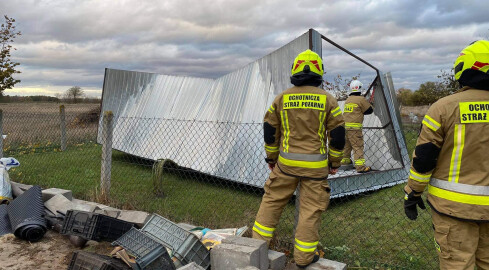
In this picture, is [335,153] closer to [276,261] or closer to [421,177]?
[421,177]

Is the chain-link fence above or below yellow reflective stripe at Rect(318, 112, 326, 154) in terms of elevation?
below

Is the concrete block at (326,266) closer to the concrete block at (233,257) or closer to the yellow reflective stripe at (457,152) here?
the concrete block at (233,257)

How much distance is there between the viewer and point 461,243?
2404 mm

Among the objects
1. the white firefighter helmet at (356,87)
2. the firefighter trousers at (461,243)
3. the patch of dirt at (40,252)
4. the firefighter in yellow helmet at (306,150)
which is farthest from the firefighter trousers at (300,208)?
the white firefighter helmet at (356,87)

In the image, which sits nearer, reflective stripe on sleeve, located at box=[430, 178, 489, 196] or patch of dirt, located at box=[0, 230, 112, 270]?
reflective stripe on sleeve, located at box=[430, 178, 489, 196]

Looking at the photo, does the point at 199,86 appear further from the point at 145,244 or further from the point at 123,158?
the point at 145,244

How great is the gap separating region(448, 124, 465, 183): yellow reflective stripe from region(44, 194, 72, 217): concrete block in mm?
4252

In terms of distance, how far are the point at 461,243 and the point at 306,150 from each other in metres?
1.34

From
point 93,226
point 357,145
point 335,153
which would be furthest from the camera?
point 357,145

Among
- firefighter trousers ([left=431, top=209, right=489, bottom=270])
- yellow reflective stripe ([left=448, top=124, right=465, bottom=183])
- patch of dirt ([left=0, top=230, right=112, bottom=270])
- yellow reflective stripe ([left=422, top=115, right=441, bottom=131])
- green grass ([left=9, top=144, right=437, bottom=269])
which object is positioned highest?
yellow reflective stripe ([left=422, top=115, right=441, bottom=131])

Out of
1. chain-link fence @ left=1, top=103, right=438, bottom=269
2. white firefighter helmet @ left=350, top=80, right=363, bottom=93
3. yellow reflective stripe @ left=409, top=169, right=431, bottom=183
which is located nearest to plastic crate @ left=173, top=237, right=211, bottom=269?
chain-link fence @ left=1, top=103, right=438, bottom=269

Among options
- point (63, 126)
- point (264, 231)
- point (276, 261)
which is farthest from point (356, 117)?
point (63, 126)

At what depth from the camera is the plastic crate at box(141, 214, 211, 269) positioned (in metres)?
3.31

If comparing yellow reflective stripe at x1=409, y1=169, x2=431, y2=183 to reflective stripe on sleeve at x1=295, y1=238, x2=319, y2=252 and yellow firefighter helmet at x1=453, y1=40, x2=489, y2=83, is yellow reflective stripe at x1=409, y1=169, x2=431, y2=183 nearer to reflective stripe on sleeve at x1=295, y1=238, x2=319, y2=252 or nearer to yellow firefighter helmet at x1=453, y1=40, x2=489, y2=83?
yellow firefighter helmet at x1=453, y1=40, x2=489, y2=83
